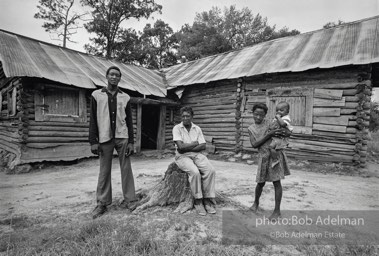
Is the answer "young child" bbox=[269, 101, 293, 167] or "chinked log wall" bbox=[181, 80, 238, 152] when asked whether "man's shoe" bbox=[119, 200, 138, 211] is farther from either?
"chinked log wall" bbox=[181, 80, 238, 152]

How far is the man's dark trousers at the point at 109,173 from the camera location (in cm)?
319

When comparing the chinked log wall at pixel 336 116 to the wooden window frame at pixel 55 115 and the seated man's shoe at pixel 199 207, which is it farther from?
the wooden window frame at pixel 55 115

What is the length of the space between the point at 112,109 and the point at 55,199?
2.14 m

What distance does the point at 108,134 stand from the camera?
10.4 feet

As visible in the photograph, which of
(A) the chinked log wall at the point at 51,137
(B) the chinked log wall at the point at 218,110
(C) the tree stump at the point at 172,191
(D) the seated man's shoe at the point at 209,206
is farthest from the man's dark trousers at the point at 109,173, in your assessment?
(B) the chinked log wall at the point at 218,110

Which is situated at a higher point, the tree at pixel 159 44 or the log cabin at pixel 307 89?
the tree at pixel 159 44

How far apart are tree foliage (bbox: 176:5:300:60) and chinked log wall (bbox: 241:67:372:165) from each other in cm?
1781

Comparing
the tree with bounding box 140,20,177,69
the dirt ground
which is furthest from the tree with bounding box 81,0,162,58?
the dirt ground

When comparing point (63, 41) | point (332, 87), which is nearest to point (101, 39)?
point (63, 41)

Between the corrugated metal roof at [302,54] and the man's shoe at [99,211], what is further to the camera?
the corrugated metal roof at [302,54]

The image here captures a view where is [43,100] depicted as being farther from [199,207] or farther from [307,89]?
[307,89]

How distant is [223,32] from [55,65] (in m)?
23.4

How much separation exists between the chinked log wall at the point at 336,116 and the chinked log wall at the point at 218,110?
2.39 m

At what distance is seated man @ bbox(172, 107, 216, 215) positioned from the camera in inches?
124
